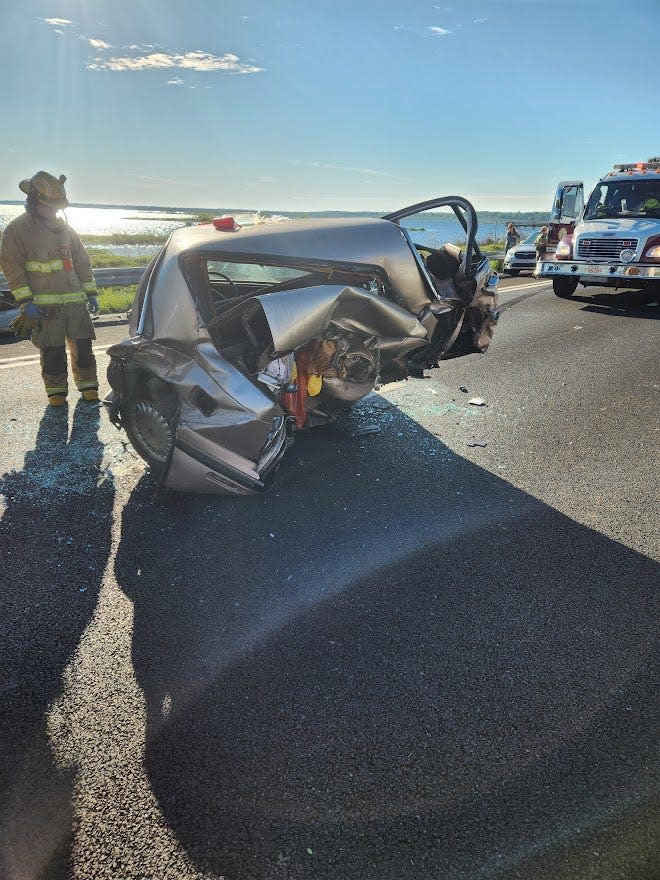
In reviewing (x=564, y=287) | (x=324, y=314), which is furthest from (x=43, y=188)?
(x=564, y=287)

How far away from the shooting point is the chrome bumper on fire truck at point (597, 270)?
945 cm

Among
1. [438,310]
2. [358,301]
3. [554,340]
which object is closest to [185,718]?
[358,301]

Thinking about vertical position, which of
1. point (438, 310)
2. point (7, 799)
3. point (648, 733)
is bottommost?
point (7, 799)

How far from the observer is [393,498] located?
11.8 ft

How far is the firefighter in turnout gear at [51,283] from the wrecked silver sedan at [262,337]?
150 cm

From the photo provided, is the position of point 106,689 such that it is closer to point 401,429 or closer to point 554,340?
point 401,429

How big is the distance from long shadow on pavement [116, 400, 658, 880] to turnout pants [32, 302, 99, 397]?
211 centimetres

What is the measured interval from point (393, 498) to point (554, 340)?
17.5 ft

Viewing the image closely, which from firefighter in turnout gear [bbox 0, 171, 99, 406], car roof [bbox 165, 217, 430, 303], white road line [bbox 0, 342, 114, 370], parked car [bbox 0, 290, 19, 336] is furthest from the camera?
parked car [bbox 0, 290, 19, 336]

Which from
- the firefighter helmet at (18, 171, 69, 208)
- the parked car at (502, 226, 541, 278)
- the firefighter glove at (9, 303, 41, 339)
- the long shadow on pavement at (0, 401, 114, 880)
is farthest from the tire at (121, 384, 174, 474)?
the parked car at (502, 226, 541, 278)

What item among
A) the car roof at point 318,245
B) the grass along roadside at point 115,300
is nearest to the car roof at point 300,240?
the car roof at point 318,245

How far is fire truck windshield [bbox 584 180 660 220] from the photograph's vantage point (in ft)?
33.9

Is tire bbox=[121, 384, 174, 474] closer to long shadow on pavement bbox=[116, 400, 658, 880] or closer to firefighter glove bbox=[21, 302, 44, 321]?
long shadow on pavement bbox=[116, 400, 658, 880]

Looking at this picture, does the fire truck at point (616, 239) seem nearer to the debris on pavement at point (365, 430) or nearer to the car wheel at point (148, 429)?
the debris on pavement at point (365, 430)
